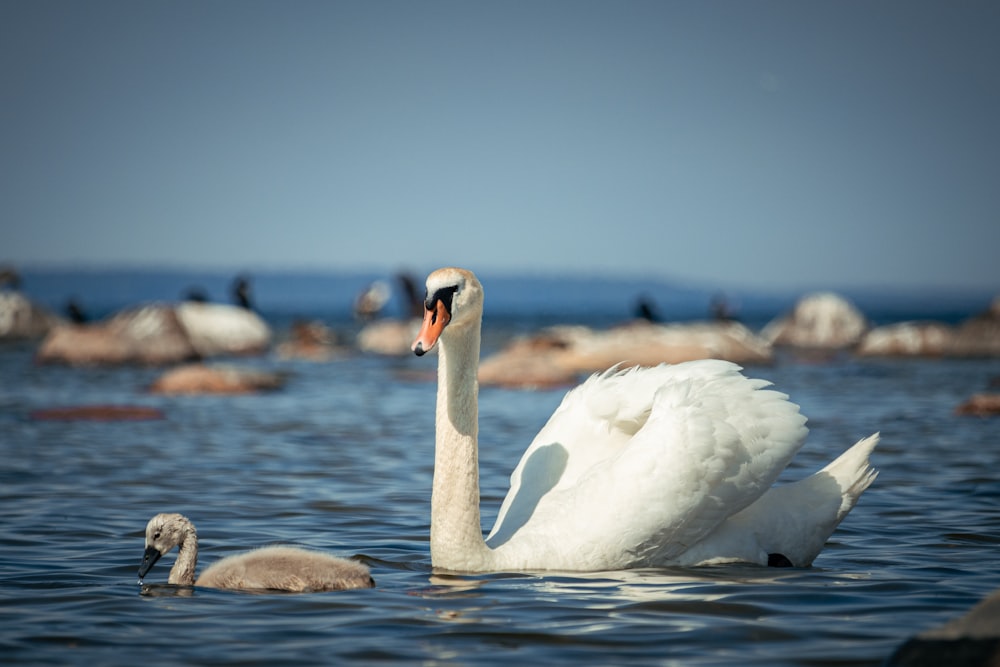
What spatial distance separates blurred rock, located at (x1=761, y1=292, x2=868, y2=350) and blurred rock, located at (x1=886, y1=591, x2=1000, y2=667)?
36.9 meters

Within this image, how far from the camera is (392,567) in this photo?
741 cm

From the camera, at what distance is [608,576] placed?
22.4 ft

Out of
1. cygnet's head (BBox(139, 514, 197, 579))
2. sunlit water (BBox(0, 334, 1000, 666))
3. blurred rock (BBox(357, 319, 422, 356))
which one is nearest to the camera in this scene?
sunlit water (BBox(0, 334, 1000, 666))

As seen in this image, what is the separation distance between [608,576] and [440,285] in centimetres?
185

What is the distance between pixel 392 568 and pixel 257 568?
1033 mm

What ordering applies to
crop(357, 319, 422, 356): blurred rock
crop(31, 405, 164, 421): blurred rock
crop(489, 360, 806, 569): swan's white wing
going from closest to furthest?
1. crop(489, 360, 806, 569): swan's white wing
2. crop(31, 405, 164, 421): blurred rock
3. crop(357, 319, 422, 356): blurred rock

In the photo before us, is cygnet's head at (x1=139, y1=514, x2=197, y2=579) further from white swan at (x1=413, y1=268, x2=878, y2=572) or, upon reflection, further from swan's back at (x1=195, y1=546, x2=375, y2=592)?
white swan at (x1=413, y1=268, x2=878, y2=572)

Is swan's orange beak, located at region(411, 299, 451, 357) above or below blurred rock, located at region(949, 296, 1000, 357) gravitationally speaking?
above

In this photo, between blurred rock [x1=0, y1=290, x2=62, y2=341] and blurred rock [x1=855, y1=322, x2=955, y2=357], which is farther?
blurred rock [x1=0, y1=290, x2=62, y2=341]

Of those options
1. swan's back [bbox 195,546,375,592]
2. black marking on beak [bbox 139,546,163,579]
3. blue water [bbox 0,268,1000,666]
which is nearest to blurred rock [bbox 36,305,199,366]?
blue water [bbox 0,268,1000,666]

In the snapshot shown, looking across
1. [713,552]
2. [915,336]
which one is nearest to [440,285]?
[713,552]

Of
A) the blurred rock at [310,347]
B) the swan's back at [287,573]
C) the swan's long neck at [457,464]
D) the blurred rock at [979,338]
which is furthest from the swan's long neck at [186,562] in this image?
the blurred rock at [979,338]

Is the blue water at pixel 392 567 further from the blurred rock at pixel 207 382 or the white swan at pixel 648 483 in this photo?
the blurred rock at pixel 207 382

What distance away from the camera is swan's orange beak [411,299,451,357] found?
627 centimetres
